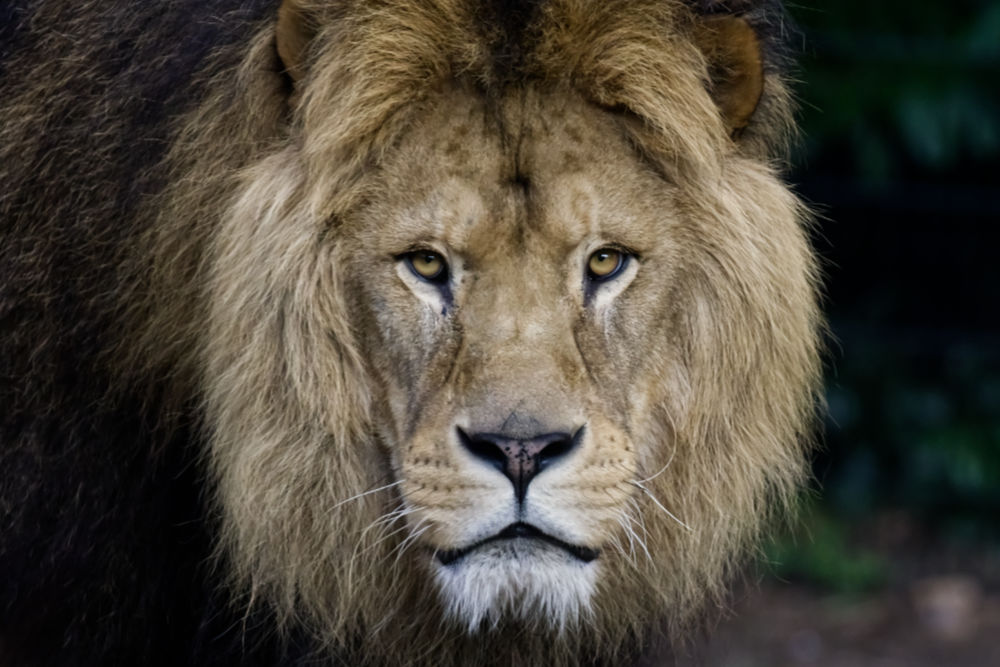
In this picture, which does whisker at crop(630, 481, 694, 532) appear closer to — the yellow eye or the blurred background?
the yellow eye

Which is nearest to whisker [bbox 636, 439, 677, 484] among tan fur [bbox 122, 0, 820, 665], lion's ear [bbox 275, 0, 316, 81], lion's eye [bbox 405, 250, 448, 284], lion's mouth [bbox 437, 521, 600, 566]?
tan fur [bbox 122, 0, 820, 665]

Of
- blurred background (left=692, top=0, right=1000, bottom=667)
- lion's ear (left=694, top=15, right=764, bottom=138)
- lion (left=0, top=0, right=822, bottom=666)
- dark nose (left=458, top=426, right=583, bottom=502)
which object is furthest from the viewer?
blurred background (left=692, top=0, right=1000, bottom=667)

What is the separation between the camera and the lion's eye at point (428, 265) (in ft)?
6.76

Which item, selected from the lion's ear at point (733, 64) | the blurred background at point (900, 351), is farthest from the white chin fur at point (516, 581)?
the blurred background at point (900, 351)

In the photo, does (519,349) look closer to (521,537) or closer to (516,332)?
(516,332)

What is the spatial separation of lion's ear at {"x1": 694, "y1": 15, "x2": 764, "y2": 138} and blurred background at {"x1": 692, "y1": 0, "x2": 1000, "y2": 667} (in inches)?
89.9

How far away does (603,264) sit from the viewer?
2.10 metres

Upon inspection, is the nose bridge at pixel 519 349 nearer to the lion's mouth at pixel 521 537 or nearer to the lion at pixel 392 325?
the lion at pixel 392 325

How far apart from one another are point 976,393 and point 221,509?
3063 mm

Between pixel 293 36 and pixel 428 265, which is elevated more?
pixel 293 36

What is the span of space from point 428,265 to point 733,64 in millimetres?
550

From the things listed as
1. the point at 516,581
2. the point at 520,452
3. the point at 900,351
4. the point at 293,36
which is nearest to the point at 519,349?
the point at 520,452

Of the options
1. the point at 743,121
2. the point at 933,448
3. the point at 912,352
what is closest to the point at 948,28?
the point at 912,352

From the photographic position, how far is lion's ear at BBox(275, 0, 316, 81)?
6.77ft
